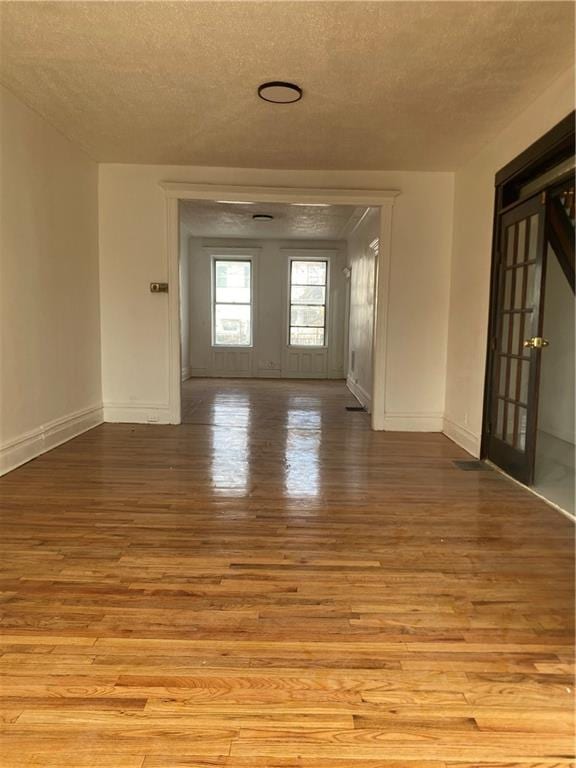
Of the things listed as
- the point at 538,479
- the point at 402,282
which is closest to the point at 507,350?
the point at 538,479

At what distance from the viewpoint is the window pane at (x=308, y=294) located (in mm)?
10484

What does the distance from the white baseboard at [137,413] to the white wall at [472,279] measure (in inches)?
121

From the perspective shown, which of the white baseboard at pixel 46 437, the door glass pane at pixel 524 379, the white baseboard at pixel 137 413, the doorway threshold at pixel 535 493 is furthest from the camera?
the white baseboard at pixel 137 413

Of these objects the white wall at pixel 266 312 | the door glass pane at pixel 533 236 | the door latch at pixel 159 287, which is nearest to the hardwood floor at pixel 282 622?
the door glass pane at pixel 533 236

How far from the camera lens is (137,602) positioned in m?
1.98

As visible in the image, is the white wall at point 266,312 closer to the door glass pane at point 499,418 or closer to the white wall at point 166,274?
the white wall at point 166,274

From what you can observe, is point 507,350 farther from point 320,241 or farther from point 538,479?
point 320,241

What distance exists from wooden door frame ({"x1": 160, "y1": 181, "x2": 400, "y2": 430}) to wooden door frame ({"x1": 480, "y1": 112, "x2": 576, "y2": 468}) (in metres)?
1.30

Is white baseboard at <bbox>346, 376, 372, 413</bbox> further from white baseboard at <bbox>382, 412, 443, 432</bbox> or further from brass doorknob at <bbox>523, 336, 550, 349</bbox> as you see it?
brass doorknob at <bbox>523, 336, 550, 349</bbox>

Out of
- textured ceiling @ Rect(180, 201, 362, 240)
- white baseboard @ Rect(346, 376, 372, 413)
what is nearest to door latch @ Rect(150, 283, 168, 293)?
textured ceiling @ Rect(180, 201, 362, 240)

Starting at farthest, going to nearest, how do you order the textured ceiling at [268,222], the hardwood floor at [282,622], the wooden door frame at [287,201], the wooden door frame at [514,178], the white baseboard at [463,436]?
1. the textured ceiling at [268,222]
2. the wooden door frame at [287,201]
3. the white baseboard at [463,436]
4. the wooden door frame at [514,178]
5. the hardwood floor at [282,622]

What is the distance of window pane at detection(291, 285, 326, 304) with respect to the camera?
10484 mm

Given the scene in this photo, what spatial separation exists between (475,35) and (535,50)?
0.41 meters

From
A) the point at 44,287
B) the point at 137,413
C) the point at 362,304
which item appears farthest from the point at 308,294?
the point at 44,287
